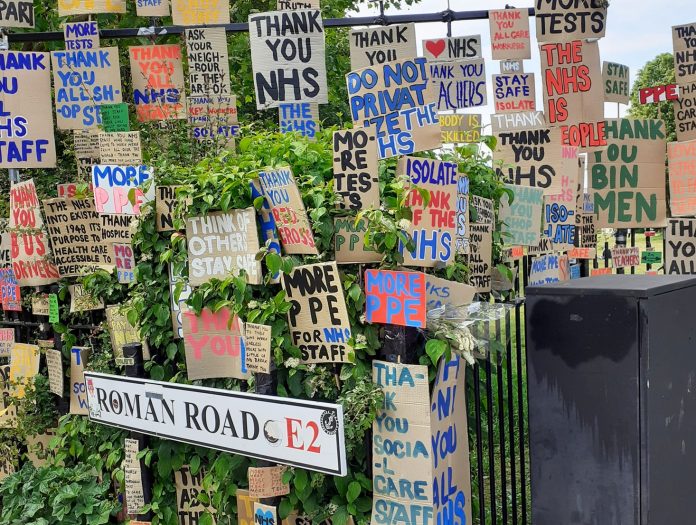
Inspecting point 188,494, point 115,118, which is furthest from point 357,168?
point 115,118

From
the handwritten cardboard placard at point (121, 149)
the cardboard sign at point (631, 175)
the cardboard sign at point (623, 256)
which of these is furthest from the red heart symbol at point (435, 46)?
the handwritten cardboard placard at point (121, 149)

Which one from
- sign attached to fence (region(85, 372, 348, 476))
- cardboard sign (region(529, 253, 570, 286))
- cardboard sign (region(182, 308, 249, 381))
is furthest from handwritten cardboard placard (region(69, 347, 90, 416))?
cardboard sign (region(529, 253, 570, 286))

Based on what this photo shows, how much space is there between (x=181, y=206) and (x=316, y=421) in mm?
1470

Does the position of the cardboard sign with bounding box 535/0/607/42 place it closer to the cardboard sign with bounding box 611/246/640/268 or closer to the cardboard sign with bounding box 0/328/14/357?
the cardboard sign with bounding box 611/246/640/268

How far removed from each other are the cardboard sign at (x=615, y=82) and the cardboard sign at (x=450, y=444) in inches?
158

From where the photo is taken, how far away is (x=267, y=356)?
382 centimetres

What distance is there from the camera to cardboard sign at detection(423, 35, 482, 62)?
703 cm

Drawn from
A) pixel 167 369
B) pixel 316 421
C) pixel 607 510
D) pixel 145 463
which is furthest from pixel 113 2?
pixel 607 510

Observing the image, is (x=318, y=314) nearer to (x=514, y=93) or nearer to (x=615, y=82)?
(x=514, y=93)

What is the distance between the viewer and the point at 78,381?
5098mm

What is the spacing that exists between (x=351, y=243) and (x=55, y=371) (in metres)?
2.65

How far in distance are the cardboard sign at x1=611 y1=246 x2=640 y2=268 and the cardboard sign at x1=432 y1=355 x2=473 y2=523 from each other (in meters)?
3.54

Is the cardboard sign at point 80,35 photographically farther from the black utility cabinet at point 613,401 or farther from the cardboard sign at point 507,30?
the black utility cabinet at point 613,401

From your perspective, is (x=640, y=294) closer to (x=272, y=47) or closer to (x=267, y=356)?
(x=267, y=356)
